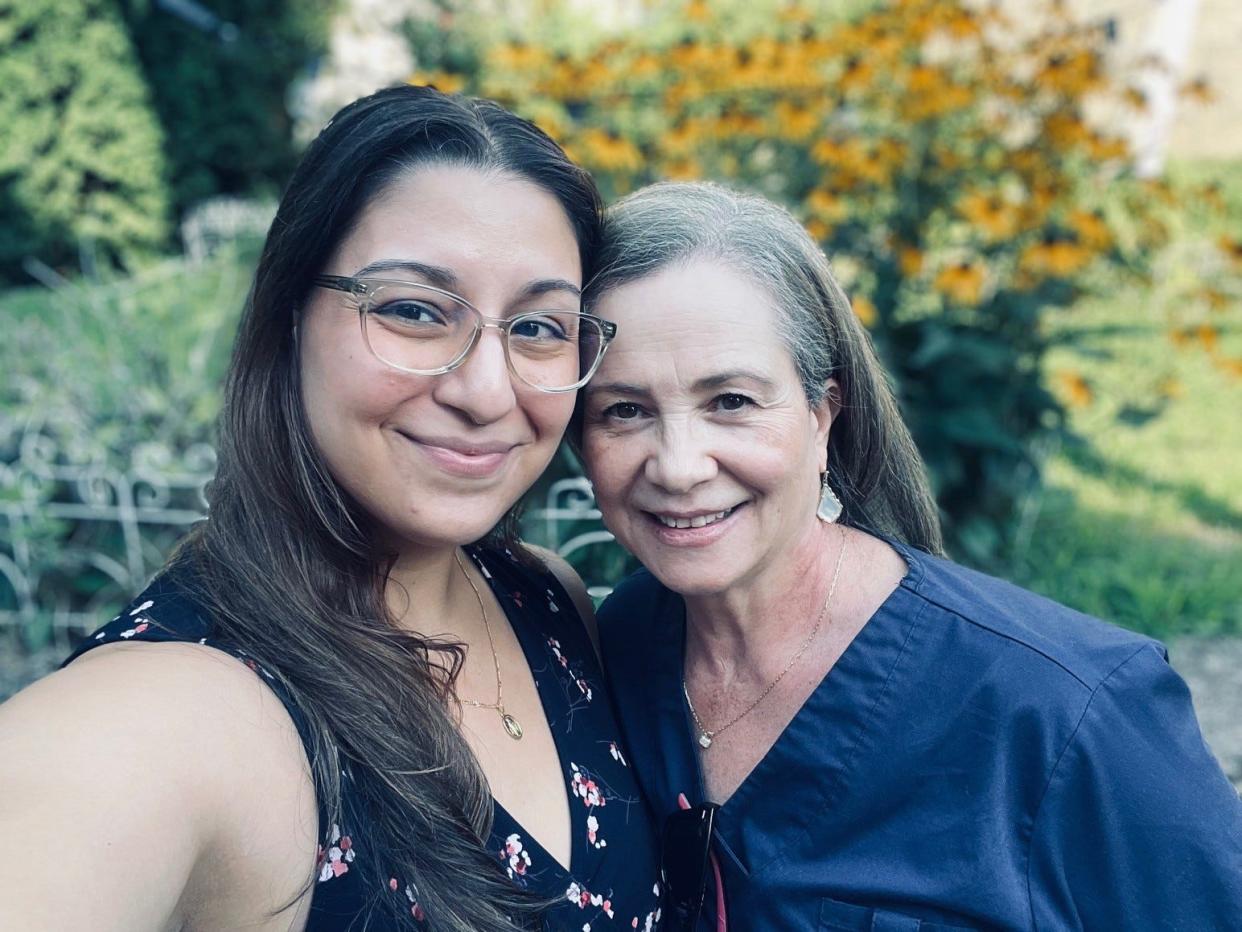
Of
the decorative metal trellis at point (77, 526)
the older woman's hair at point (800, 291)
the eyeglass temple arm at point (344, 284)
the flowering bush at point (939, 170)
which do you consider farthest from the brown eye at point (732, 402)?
the decorative metal trellis at point (77, 526)

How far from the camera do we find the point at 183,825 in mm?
1166

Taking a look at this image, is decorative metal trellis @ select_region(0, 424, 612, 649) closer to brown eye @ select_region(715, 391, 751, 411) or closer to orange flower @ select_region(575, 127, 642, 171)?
orange flower @ select_region(575, 127, 642, 171)

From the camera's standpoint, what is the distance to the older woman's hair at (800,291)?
1.80m

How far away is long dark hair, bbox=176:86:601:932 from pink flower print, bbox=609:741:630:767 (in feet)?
1.16

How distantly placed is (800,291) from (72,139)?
9224 millimetres

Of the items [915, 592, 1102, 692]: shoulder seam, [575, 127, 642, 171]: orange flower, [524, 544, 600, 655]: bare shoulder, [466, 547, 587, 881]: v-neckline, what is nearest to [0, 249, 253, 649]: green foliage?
[575, 127, 642, 171]: orange flower

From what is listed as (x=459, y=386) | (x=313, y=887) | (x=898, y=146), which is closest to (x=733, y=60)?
(x=898, y=146)

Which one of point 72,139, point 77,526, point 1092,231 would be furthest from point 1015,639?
point 72,139

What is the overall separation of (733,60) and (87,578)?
3238 mm

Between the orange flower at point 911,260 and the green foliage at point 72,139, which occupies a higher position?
the green foliage at point 72,139

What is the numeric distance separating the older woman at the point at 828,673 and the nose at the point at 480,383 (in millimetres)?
282

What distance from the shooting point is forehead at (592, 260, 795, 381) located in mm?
1739

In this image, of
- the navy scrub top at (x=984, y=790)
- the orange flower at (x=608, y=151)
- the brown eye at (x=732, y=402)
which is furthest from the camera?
the orange flower at (x=608, y=151)

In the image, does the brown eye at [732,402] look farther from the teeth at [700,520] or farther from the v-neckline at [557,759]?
the v-neckline at [557,759]
